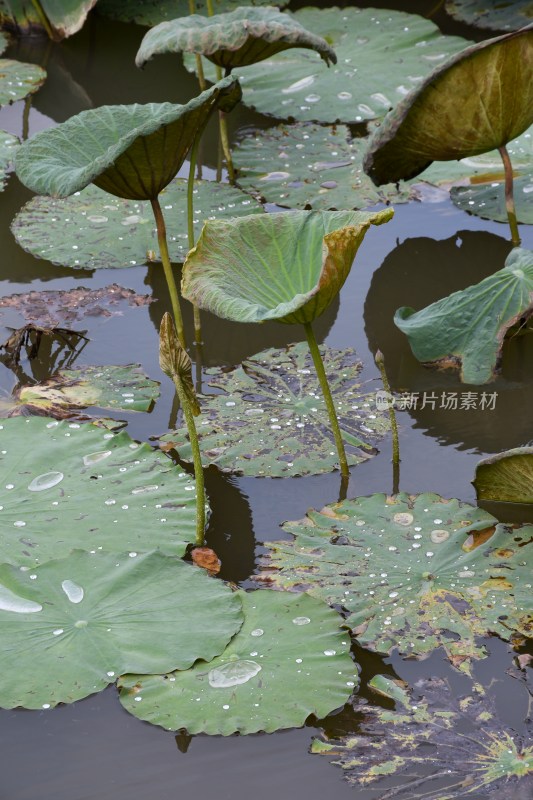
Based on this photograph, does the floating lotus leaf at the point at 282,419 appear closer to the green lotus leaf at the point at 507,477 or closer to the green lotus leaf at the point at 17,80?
the green lotus leaf at the point at 507,477

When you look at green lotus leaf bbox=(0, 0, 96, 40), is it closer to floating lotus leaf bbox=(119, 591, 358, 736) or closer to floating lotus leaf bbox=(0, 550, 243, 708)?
floating lotus leaf bbox=(0, 550, 243, 708)

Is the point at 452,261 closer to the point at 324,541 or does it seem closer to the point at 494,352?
the point at 494,352

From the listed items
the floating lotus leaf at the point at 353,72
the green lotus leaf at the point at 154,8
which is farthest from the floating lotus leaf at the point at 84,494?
the green lotus leaf at the point at 154,8

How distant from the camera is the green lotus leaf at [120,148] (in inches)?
84.7

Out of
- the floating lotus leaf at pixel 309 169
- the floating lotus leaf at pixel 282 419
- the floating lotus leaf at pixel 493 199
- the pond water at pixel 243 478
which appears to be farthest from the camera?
the floating lotus leaf at pixel 309 169

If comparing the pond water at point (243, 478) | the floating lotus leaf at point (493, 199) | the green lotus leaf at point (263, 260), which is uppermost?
the green lotus leaf at point (263, 260)

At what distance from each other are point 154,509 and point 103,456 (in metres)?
0.20

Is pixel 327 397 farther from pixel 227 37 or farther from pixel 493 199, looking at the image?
pixel 493 199

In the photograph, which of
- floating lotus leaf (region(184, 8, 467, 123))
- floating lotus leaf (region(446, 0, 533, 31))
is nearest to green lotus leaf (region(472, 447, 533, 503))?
floating lotus leaf (region(184, 8, 467, 123))

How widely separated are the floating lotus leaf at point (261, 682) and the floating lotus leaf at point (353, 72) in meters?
2.53

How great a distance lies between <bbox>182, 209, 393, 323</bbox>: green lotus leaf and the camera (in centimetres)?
201

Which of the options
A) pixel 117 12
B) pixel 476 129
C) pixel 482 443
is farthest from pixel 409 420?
pixel 117 12

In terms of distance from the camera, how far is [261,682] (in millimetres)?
1590

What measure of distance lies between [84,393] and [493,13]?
3163mm
